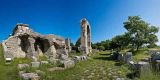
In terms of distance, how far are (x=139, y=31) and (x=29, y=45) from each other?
87.9ft

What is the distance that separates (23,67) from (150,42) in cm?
3637

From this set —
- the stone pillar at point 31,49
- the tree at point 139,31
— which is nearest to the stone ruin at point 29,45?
the stone pillar at point 31,49

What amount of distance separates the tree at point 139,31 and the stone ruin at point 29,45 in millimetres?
20051

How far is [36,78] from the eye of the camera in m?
13.1

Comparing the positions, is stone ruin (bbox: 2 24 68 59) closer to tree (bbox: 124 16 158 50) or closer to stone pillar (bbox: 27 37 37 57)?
stone pillar (bbox: 27 37 37 57)

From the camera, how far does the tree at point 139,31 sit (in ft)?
152

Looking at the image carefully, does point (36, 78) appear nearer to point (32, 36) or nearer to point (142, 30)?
point (32, 36)

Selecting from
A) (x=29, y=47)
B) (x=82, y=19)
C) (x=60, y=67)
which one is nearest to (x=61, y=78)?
(x=60, y=67)

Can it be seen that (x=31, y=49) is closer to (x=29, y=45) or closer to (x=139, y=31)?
(x=29, y=45)

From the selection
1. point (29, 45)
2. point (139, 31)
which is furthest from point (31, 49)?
point (139, 31)

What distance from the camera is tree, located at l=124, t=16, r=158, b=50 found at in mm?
46406

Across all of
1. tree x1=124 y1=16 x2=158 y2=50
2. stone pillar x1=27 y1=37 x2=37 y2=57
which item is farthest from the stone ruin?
tree x1=124 y1=16 x2=158 y2=50

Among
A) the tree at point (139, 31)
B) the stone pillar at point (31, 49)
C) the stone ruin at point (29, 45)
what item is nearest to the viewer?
the stone ruin at point (29, 45)

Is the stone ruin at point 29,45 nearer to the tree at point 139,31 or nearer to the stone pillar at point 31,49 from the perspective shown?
the stone pillar at point 31,49
